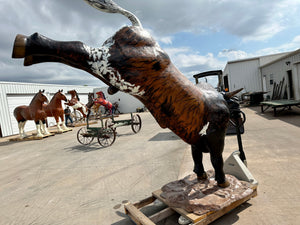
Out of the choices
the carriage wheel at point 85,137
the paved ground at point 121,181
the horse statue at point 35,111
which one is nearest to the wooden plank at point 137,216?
the paved ground at point 121,181

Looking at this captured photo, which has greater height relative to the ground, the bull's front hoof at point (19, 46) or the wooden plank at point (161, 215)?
the bull's front hoof at point (19, 46)

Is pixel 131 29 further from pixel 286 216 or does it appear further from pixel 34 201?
pixel 34 201

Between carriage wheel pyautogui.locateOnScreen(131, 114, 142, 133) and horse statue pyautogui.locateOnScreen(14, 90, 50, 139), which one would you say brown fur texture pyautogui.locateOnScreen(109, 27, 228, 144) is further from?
horse statue pyautogui.locateOnScreen(14, 90, 50, 139)

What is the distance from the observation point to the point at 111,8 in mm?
1245

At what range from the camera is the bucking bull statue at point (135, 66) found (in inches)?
43.3

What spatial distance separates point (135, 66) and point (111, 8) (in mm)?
454

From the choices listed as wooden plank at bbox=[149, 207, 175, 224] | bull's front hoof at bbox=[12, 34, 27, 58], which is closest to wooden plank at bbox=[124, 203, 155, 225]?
wooden plank at bbox=[149, 207, 175, 224]

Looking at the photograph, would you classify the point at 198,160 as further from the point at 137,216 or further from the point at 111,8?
the point at 111,8

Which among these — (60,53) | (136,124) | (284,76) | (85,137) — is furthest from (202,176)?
(284,76)

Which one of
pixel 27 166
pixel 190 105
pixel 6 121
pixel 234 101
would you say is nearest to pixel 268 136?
pixel 234 101

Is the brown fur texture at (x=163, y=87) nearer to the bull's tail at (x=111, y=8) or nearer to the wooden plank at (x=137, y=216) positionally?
the bull's tail at (x=111, y=8)

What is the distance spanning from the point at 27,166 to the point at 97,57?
5.27 meters

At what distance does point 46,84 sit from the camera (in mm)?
16469

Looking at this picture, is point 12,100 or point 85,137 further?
point 12,100
